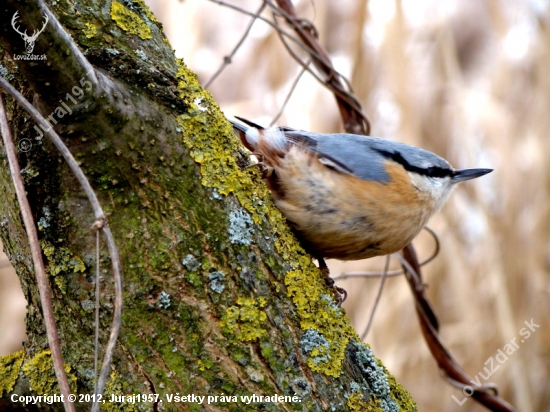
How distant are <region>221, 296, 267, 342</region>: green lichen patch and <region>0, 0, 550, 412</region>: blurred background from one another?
7.59 ft

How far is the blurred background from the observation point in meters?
3.36

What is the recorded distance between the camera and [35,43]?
893 millimetres

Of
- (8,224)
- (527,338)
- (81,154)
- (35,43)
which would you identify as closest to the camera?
(35,43)

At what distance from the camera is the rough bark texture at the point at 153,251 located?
3.49ft

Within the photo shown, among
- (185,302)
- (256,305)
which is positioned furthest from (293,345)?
(185,302)

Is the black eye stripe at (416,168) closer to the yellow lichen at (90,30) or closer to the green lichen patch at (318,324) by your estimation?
the green lichen patch at (318,324)

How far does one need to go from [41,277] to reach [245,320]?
368 millimetres

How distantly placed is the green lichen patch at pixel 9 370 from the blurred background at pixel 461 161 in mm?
2312

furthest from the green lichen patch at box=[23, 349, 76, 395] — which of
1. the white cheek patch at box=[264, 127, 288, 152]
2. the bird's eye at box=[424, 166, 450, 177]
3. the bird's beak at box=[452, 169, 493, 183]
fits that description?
the bird's beak at box=[452, 169, 493, 183]

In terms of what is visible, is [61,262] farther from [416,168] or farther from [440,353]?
[440,353]

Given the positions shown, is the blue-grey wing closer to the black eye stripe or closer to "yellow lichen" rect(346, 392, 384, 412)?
the black eye stripe

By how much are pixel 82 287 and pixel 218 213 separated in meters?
0.29

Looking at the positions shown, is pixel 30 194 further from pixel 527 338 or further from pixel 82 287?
pixel 527 338

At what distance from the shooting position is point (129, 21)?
3.77 ft
